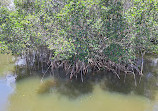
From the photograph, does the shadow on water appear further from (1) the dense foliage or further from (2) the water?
(1) the dense foliage

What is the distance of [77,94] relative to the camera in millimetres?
5230

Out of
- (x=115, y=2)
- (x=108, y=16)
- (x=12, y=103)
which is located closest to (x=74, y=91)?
(x=12, y=103)

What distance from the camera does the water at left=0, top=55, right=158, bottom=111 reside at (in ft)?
14.4

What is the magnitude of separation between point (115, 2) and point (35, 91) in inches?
176

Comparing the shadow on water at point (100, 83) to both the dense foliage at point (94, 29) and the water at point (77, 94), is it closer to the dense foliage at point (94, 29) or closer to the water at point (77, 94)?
the water at point (77, 94)

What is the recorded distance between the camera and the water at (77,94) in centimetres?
439

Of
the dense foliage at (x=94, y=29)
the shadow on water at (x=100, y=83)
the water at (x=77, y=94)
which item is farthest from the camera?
the shadow on water at (x=100, y=83)

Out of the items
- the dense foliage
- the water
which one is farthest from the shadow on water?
the dense foliage

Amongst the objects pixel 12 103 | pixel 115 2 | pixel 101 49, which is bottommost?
pixel 12 103

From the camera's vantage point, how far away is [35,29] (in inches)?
235

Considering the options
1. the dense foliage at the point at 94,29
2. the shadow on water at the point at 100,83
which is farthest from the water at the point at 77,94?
the dense foliage at the point at 94,29

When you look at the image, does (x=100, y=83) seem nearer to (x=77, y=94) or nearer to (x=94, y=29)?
(x=77, y=94)

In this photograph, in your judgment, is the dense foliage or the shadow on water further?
the shadow on water

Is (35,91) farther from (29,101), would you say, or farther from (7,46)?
(7,46)
